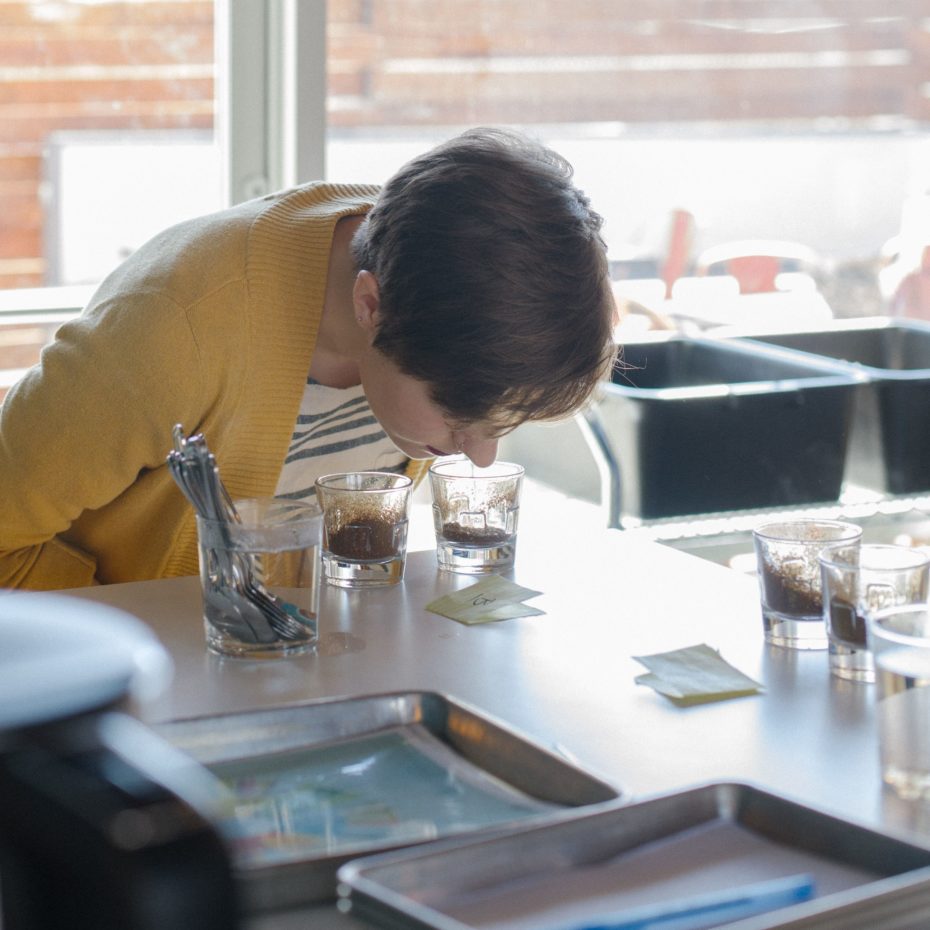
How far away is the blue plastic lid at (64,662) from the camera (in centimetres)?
45

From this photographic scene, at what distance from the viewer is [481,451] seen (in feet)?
4.54

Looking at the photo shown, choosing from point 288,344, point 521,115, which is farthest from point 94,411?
point 521,115

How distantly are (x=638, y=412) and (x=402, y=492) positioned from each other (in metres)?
0.96

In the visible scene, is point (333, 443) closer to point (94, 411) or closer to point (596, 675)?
point (94, 411)

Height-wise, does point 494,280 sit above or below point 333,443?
above

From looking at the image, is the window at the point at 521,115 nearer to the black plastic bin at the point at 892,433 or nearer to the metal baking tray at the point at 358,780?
the black plastic bin at the point at 892,433

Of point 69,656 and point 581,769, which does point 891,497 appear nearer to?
point 581,769

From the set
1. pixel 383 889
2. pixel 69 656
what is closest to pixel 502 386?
pixel 383 889

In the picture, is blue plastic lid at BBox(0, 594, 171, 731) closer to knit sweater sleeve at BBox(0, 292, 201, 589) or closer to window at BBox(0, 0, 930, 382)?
knit sweater sleeve at BBox(0, 292, 201, 589)

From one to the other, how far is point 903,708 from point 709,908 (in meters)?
0.26

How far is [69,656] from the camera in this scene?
475 mm

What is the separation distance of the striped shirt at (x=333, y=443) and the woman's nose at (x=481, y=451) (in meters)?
0.28

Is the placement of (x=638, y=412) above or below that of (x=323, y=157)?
below

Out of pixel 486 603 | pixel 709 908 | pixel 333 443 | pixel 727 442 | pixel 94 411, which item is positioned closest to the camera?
pixel 709 908
